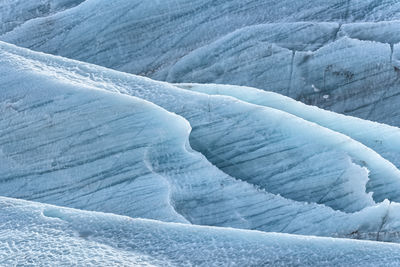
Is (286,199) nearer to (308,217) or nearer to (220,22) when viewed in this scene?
(308,217)

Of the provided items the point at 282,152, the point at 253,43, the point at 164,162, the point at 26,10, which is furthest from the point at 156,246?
the point at 26,10

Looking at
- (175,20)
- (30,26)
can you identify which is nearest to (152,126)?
(175,20)

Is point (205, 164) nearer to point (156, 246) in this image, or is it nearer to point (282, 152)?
point (282, 152)

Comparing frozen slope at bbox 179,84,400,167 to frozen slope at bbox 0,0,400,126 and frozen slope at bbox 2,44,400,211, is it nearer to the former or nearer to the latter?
frozen slope at bbox 2,44,400,211

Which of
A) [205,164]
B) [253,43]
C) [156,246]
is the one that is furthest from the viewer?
[253,43]

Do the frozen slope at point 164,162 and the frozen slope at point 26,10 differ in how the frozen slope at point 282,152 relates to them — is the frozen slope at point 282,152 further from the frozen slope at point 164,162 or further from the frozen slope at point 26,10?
the frozen slope at point 26,10

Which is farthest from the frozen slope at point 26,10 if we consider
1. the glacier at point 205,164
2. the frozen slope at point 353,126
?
the frozen slope at point 353,126
